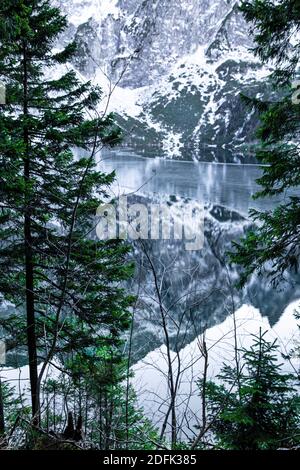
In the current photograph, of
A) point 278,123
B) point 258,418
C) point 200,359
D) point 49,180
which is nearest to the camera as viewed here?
point 258,418

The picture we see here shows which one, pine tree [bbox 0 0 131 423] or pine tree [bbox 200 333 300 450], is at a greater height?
pine tree [bbox 0 0 131 423]

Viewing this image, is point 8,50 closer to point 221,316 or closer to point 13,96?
point 13,96

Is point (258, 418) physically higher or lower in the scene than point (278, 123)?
lower

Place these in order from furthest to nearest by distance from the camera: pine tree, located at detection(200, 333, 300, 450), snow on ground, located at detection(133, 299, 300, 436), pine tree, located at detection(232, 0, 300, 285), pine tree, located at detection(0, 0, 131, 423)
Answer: snow on ground, located at detection(133, 299, 300, 436) < pine tree, located at detection(0, 0, 131, 423) < pine tree, located at detection(232, 0, 300, 285) < pine tree, located at detection(200, 333, 300, 450)

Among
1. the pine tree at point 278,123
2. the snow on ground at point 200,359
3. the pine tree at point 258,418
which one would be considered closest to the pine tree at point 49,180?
the pine tree at point 278,123

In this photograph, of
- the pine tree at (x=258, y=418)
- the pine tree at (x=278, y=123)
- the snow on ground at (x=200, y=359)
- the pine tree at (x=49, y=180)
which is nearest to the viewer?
the pine tree at (x=258, y=418)

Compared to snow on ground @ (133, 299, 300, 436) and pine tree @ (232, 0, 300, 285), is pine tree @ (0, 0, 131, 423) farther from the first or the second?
snow on ground @ (133, 299, 300, 436)

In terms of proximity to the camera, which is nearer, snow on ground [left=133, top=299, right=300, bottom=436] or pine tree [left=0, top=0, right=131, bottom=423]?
pine tree [left=0, top=0, right=131, bottom=423]

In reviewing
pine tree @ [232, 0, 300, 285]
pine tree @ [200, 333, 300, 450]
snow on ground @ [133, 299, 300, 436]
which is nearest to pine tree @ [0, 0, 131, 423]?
pine tree @ [232, 0, 300, 285]

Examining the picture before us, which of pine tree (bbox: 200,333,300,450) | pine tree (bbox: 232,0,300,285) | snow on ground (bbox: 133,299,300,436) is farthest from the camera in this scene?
snow on ground (bbox: 133,299,300,436)

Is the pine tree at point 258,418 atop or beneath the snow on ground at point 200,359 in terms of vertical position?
beneath

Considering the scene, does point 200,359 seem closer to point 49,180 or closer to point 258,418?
point 49,180

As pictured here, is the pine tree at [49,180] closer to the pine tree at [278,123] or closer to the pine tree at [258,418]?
the pine tree at [278,123]

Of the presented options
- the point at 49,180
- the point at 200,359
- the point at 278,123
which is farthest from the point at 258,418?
the point at 200,359
